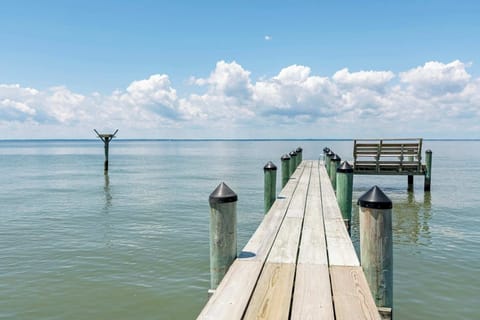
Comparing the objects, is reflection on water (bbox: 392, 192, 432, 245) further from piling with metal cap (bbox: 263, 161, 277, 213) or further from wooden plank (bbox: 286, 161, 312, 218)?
piling with metal cap (bbox: 263, 161, 277, 213)

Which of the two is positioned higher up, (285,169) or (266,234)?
(285,169)

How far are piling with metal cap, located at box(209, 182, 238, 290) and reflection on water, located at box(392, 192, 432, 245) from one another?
8029mm

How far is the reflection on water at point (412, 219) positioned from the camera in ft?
36.6

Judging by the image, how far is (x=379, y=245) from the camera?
416cm

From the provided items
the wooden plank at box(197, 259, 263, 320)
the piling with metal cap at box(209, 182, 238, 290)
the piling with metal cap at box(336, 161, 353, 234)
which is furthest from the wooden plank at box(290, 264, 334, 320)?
the piling with metal cap at box(336, 161, 353, 234)

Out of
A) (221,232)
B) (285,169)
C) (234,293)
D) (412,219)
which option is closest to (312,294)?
(234,293)

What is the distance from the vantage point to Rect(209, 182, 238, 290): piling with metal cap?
15.0 feet

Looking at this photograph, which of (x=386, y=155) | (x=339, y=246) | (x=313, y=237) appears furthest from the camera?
(x=386, y=155)

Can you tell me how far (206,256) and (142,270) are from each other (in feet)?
5.70

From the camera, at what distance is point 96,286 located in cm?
757

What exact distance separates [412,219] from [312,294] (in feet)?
39.1

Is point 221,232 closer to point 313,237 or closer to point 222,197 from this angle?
point 222,197

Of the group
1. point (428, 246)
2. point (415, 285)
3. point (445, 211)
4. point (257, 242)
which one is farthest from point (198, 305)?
point (445, 211)

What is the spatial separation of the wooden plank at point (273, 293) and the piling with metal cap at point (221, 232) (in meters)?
0.54
